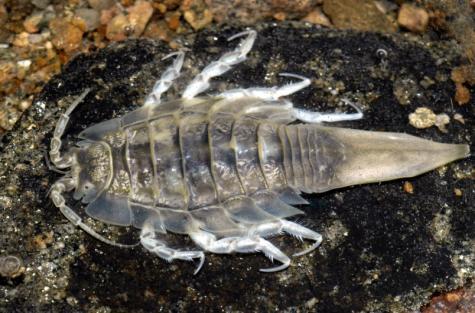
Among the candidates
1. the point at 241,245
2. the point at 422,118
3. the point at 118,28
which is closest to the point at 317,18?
the point at 422,118

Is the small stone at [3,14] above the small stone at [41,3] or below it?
below

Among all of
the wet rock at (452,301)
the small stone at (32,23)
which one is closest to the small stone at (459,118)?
the wet rock at (452,301)

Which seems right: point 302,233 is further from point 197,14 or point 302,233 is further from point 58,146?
point 197,14

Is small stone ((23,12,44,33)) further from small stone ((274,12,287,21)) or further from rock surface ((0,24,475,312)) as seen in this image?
small stone ((274,12,287,21))

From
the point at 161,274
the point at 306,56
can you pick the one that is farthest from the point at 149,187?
the point at 306,56

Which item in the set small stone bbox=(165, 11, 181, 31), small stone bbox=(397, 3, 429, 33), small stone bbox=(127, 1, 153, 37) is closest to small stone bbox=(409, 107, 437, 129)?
small stone bbox=(397, 3, 429, 33)

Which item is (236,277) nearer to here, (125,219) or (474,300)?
(125,219)

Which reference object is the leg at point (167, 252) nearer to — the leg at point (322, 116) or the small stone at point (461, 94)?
the leg at point (322, 116)
